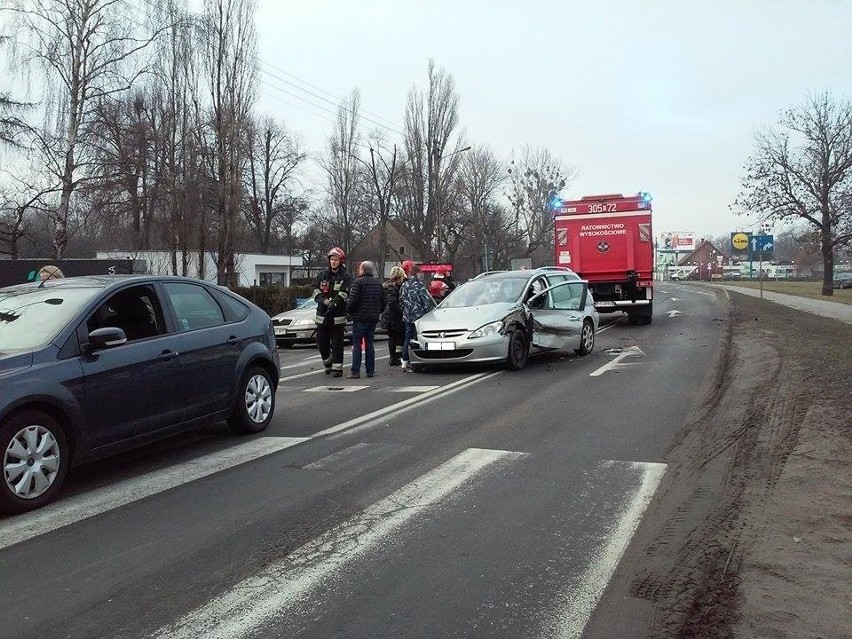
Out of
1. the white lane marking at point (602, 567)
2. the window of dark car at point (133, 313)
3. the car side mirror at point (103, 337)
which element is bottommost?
the white lane marking at point (602, 567)

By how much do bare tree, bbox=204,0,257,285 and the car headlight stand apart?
62.9 ft

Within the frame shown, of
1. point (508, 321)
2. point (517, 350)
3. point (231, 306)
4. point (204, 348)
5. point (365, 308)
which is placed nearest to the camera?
point (204, 348)

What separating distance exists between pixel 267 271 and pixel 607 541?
54738 mm

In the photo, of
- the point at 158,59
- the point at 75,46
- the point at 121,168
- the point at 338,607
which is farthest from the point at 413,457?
the point at 158,59

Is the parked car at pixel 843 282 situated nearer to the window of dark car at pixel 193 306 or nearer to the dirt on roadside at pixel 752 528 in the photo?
the dirt on roadside at pixel 752 528

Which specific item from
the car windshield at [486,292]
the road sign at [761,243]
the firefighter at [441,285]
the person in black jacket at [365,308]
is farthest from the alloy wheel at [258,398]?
the road sign at [761,243]

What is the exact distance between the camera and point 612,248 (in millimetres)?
20484

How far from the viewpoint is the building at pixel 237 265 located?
1190 inches

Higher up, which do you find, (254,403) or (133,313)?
(133,313)

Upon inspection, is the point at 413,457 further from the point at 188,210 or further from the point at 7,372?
the point at 188,210

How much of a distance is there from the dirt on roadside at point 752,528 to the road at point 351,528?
23 centimetres

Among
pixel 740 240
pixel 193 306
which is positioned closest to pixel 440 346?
pixel 193 306

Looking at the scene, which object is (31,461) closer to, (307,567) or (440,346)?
(307,567)

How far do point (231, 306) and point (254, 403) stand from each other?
3.25ft
